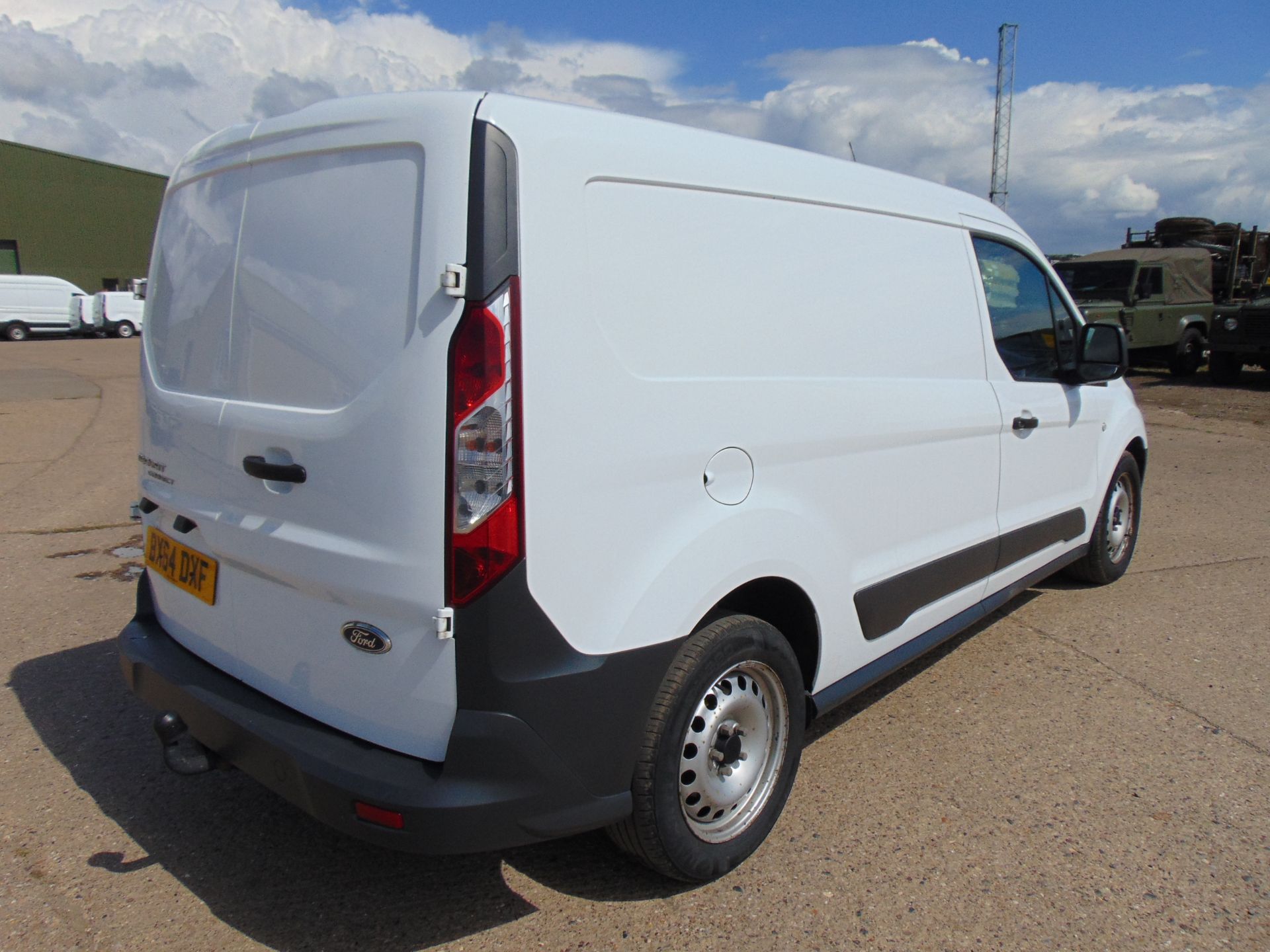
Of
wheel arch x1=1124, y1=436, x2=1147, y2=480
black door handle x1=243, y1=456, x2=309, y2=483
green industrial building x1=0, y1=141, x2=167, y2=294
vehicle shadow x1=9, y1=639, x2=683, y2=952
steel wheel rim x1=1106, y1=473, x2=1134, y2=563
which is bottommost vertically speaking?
vehicle shadow x1=9, y1=639, x2=683, y2=952

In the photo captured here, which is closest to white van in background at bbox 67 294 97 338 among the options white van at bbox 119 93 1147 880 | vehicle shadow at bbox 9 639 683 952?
vehicle shadow at bbox 9 639 683 952

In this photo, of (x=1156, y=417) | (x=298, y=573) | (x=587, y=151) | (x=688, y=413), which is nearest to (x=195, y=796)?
(x=298, y=573)

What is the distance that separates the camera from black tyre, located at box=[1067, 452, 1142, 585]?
5.04 meters

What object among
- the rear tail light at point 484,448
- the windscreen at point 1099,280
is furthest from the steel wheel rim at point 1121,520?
the windscreen at point 1099,280

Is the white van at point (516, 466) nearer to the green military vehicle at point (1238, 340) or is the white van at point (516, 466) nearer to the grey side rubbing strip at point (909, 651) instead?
the grey side rubbing strip at point (909, 651)

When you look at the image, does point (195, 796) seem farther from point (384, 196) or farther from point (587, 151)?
point (587, 151)

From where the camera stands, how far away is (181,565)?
2.75m

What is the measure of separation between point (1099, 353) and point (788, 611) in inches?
92.9

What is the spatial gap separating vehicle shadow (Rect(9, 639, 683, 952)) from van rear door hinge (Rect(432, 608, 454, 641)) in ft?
3.06

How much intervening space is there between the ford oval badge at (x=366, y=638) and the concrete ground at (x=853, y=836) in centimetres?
83

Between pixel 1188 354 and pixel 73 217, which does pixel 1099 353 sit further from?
pixel 73 217

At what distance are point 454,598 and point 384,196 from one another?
0.91 m

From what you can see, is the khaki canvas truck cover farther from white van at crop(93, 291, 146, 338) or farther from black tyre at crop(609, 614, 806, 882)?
white van at crop(93, 291, 146, 338)

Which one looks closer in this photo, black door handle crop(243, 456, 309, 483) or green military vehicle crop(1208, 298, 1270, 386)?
black door handle crop(243, 456, 309, 483)
